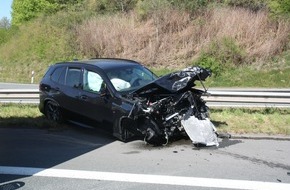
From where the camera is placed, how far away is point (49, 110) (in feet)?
31.0

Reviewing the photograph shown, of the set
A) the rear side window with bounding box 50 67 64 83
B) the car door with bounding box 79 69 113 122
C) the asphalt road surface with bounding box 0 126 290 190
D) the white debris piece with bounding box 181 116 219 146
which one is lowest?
the asphalt road surface with bounding box 0 126 290 190

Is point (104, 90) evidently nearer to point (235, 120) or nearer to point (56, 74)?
point (56, 74)

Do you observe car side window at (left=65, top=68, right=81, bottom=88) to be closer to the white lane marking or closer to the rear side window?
the rear side window

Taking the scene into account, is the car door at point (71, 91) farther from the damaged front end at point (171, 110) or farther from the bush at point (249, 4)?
the bush at point (249, 4)

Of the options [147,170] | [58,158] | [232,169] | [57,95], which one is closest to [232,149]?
[232,169]

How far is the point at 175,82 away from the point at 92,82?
2.04m


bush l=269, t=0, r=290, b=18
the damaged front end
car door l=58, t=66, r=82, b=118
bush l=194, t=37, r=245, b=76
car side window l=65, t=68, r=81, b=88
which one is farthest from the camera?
bush l=269, t=0, r=290, b=18

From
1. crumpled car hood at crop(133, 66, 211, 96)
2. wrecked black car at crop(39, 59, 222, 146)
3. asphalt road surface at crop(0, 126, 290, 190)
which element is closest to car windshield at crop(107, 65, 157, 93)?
wrecked black car at crop(39, 59, 222, 146)

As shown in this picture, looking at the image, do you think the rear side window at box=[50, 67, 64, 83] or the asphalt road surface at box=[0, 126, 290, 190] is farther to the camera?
the rear side window at box=[50, 67, 64, 83]

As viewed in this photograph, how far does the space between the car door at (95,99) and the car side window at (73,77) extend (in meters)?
0.21

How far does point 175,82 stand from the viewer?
7023 mm

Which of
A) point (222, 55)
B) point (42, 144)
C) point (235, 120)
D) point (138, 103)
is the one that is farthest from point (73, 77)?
point (222, 55)

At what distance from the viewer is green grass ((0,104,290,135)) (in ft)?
26.1

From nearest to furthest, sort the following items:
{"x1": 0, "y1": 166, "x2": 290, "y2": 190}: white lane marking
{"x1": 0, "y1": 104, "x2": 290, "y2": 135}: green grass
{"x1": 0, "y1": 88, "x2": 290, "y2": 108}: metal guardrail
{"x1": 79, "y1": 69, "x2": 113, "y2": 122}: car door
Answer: {"x1": 0, "y1": 166, "x2": 290, "y2": 190}: white lane marking, {"x1": 79, "y1": 69, "x2": 113, "y2": 122}: car door, {"x1": 0, "y1": 104, "x2": 290, "y2": 135}: green grass, {"x1": 0, "y1": 88, "x2": 290, "y2": 108}: metal guardrail
